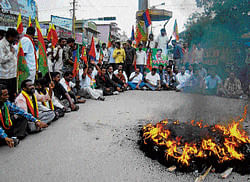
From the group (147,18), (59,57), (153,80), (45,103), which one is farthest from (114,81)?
(45,103)

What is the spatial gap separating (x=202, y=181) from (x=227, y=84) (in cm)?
732

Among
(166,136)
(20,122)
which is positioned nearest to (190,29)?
(166,136)

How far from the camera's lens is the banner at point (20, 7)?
36.3ft

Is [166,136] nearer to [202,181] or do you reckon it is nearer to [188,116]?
[202,181]

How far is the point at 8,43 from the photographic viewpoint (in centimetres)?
497

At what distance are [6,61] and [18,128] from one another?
1.92 metres

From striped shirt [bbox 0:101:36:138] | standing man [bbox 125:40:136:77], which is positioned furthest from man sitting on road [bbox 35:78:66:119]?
standing man [bbox 125:40:136:77]

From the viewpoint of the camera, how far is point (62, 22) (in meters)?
20.7

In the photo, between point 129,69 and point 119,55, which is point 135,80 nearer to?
point 129,69

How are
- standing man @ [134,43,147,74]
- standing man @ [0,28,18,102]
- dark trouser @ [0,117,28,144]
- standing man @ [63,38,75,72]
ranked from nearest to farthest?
1. dark trouser @ [0,117,28,144]
2. standing man @ [0,28,18,102]
3. standing man @ [63,38,75,72]
4. standing man @ [134,43,147,74]

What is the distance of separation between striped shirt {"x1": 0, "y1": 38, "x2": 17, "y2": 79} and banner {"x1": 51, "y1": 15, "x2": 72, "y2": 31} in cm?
1597

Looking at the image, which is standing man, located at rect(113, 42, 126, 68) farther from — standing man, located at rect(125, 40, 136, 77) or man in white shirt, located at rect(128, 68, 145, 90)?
man in white shirt, located at rect(128, 68, 145, 90)

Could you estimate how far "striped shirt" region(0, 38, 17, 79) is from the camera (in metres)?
4.86

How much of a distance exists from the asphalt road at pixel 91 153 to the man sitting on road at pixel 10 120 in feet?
0.59
